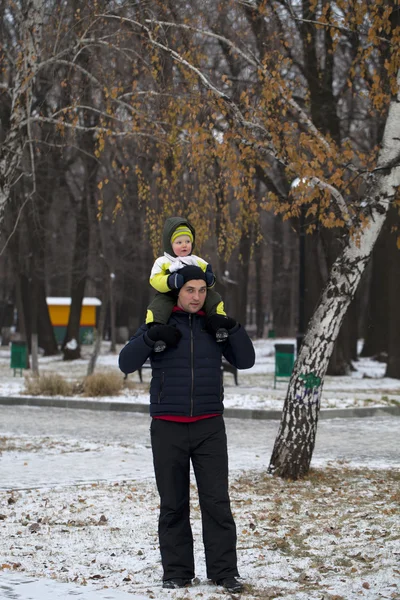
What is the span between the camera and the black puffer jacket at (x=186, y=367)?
19.2 feet

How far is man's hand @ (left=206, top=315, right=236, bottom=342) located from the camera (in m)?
5.88

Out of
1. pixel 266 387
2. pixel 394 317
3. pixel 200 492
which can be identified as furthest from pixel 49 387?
pixel 200 492

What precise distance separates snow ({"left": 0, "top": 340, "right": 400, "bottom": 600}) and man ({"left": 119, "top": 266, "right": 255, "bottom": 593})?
0.20m

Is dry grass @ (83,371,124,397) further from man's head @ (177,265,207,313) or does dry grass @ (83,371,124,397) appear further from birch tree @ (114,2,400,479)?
man's head @ (177,265,207,313)

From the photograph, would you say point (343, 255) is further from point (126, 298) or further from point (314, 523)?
point (126, 298)

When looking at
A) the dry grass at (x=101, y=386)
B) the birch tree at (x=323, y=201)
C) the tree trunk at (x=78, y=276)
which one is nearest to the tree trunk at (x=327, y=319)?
the birch tree at (x=323, y=201)

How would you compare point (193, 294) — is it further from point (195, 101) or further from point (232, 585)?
point (195, 101)

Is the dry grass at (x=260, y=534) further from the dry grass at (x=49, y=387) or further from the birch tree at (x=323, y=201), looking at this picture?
the dry grass at (x=49, y=387)

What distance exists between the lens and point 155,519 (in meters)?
8.23

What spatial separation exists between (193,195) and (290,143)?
374cm

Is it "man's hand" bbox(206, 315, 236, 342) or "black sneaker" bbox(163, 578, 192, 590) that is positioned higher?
"man's hand" bbox(206, 315, 236, 342)

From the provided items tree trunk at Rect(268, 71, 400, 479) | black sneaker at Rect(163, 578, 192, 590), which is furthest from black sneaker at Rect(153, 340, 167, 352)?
tree trunk at Rect(268, 71, 400, 479)

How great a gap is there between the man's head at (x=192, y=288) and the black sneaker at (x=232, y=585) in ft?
4.68

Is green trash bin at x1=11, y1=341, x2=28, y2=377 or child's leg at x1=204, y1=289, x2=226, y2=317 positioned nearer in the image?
child's leg at x1=204, y1=289, x2=226, y2=317
